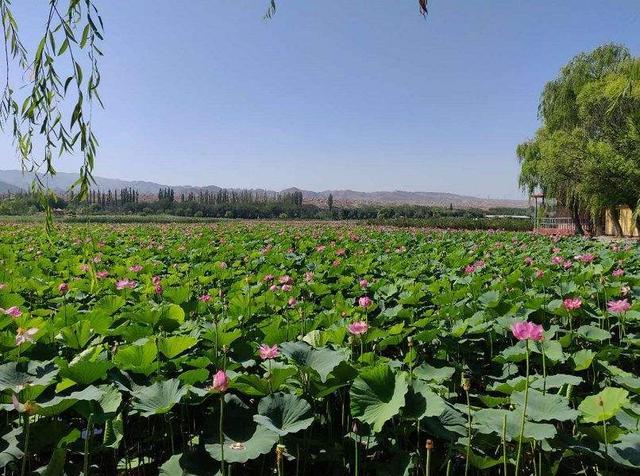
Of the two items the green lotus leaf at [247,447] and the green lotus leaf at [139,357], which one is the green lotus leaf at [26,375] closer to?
the green lotus leaf at [139,357]

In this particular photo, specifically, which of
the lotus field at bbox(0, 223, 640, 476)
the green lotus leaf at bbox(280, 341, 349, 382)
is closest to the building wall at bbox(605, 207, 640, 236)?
the lotus field at bbox(0, 223, 640, 476)

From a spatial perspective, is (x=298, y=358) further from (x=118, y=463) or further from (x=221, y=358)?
(x=118, y=463)

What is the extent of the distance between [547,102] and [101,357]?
969 inches

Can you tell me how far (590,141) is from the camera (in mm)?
18062

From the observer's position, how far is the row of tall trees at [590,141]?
1720 centimetres

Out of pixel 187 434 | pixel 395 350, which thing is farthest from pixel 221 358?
pixel 395 350

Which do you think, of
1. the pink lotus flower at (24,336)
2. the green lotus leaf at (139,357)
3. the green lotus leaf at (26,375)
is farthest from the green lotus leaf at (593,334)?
the pink lotus flower at (24,336)

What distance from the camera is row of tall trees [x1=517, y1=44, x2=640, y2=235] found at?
1720 cm

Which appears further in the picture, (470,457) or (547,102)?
(547,102)

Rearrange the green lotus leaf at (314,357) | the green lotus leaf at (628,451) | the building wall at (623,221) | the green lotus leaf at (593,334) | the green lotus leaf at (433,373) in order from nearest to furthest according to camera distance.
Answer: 1. the green lotus leaf at (628,451)
2. the green lotus leaf at (314,357)
3. the green lotus leaf at (433,373)
4. the green lotus leaf at (593,334)
5. the building wall at (623,221)

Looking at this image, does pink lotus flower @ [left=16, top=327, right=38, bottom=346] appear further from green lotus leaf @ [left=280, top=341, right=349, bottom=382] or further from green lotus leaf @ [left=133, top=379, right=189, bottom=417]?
green lotus leaf @ [left=280, top=341, right=349, bottom=382]

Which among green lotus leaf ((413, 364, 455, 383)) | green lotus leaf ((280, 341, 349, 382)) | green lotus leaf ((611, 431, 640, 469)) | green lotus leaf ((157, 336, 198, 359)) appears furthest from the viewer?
green lotus leaf ((413, 364, 455, 383))

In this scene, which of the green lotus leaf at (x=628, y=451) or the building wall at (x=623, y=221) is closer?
the green lotus leaf at (x=628, y=451)

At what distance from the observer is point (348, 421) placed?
6.35ft
